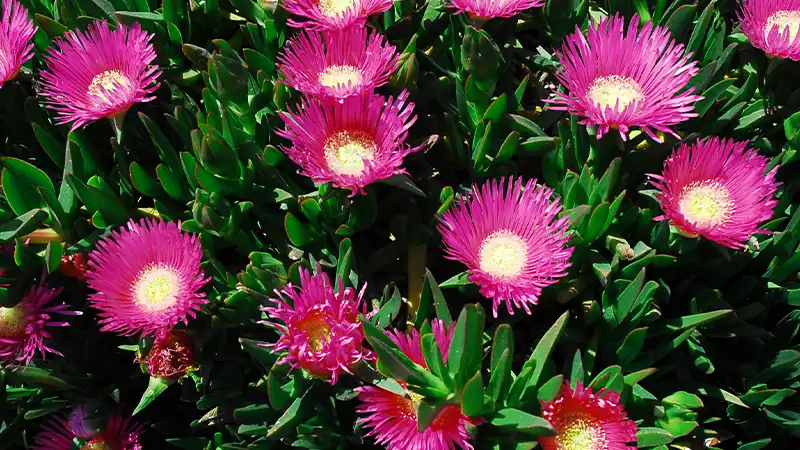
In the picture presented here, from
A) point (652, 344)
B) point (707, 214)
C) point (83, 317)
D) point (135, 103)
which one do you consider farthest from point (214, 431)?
point (707, 214)

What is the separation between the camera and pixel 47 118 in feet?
3.92

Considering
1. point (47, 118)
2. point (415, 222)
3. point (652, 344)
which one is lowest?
point (652, 344)

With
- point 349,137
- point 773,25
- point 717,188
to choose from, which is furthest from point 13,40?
point 773,25

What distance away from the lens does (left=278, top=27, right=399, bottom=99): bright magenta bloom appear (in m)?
1.03

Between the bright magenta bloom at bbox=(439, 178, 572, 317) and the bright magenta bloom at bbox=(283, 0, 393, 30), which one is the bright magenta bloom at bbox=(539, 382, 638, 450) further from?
the bright magenta bloom at bbox=(283, 0, 393, 30)

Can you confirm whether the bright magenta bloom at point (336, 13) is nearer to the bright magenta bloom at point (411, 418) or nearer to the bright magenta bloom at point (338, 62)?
the bright magenta bloom at point (338, 62)

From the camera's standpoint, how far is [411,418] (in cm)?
90

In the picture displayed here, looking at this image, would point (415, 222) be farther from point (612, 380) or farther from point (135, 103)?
point (135, 103)

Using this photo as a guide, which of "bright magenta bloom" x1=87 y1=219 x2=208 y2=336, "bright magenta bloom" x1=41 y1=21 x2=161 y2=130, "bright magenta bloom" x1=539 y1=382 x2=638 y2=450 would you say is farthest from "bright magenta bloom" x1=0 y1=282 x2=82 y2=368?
"bright magenta bloom" x1=539 y1=382 x2=638 y2=450

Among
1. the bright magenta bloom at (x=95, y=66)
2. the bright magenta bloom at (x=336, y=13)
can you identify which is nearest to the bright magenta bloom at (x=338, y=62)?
the bright magenta bloom at (x=336, y=13)

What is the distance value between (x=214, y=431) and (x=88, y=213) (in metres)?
0.42

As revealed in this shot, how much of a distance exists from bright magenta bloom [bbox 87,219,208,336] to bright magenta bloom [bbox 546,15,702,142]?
23.4 inches

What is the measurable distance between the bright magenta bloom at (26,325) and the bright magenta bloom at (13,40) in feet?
1.15

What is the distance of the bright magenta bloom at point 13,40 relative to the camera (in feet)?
3.60
